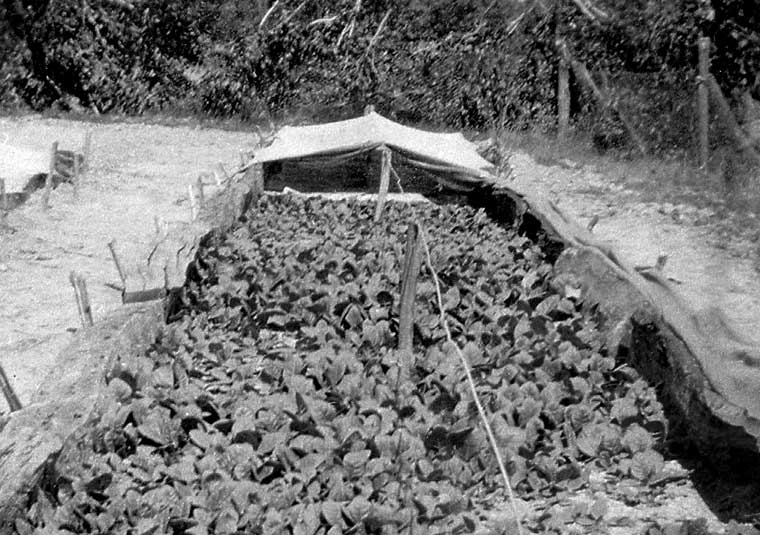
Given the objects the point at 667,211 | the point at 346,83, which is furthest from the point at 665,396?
the point at 346,83

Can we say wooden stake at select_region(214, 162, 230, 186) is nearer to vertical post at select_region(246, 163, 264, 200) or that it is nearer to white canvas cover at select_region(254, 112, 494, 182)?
vertical post at select_region(246, 163, 264, 200)

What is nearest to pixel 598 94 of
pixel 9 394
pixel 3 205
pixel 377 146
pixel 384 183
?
pixel 377 146

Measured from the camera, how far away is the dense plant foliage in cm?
419

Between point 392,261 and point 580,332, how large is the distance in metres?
1.84

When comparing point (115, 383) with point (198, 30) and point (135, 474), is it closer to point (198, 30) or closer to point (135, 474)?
point (135, 474)

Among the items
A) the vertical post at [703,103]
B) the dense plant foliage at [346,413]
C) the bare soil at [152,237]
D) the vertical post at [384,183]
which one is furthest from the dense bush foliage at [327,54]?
the dense plant foliage at [346,413]

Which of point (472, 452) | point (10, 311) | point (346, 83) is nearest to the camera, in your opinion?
point (472, 452)

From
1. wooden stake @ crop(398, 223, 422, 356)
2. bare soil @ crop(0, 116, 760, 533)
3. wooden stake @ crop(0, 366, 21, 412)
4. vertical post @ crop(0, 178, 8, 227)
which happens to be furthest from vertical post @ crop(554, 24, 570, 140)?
wooden stake @ crop(0, 366, 21, 412)

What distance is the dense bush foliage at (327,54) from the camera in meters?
16.0

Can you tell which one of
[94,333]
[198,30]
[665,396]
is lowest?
[665,396]

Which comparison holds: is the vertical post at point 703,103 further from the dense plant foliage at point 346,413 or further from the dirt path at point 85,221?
the dirt path at point 85,221

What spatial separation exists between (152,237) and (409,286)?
476 cm

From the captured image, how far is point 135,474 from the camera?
4480 mm

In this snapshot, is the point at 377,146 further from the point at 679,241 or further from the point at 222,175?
the point at 679,241
